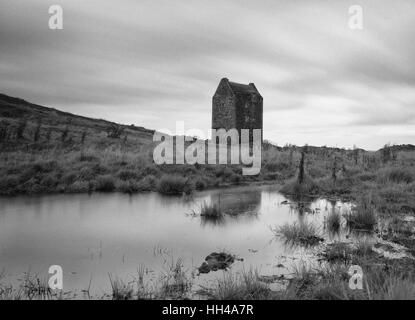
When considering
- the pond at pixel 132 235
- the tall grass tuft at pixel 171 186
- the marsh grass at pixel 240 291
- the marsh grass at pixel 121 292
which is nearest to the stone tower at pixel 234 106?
the tall grass tuft at pixel 171 186

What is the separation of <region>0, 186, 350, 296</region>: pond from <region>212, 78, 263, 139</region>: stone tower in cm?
2216

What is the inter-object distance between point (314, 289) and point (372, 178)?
47.9 ft

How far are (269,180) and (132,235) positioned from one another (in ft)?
44.5

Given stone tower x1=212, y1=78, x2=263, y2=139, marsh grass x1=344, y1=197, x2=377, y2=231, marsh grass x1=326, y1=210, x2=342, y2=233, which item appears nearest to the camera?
marsh grass x1=326, y1=210, x2=342, y2=233

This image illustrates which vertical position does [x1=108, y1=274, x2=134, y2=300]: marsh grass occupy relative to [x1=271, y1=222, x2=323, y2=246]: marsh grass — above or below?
below

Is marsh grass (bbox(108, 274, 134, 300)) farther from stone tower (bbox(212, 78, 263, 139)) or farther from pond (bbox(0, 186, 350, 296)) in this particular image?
stone tower (bbox(212, 78, 263, 139))

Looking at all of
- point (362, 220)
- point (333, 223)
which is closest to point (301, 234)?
point (333, 223)

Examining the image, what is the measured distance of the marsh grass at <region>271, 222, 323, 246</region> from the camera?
7613mm

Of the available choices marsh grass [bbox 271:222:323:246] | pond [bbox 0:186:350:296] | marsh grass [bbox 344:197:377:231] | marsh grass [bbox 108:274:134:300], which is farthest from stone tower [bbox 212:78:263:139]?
marsh grass [bbox 108:274:134:300]

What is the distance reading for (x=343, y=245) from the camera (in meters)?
7.02

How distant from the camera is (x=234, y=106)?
34.5 metres

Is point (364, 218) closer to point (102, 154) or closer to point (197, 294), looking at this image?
point (197, 294)

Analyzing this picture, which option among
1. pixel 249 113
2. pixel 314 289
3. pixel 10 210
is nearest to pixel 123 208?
pixel 10 210

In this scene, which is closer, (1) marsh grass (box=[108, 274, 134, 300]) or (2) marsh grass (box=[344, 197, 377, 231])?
(1) marsh grass (box=[108, 274, 134, 300])
